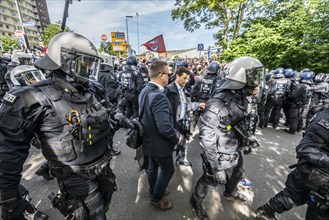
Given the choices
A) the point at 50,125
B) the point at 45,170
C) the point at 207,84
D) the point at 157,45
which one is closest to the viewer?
the point at 50,125

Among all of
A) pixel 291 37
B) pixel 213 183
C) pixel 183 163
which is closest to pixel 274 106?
pixel 183 163

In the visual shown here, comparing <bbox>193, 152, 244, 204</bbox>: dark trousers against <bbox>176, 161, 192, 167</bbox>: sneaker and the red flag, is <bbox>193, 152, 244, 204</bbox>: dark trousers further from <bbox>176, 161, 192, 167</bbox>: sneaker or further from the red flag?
the red flag

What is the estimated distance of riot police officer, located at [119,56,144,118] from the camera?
5.21 meters

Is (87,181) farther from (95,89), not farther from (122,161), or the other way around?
(122,161)

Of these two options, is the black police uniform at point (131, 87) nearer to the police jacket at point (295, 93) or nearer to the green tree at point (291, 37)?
the police jacket at point (295, 93)

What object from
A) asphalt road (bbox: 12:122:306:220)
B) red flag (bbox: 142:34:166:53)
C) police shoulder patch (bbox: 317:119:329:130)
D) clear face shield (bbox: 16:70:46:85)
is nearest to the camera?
police shoulder patch (bbox: 317:119:329:130)

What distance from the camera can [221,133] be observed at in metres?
2.06

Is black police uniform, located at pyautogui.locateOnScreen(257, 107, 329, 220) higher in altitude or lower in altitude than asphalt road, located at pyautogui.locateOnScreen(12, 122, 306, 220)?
higher

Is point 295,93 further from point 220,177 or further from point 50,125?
point 50,125

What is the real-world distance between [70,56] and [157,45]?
20.8 ft

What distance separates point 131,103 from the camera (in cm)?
561

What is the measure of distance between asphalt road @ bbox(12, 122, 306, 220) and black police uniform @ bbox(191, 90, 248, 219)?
56cm

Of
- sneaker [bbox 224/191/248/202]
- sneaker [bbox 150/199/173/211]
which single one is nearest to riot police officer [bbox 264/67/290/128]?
sneaker [bbox 224/191/248/202]

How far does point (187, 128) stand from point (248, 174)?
1634mm
